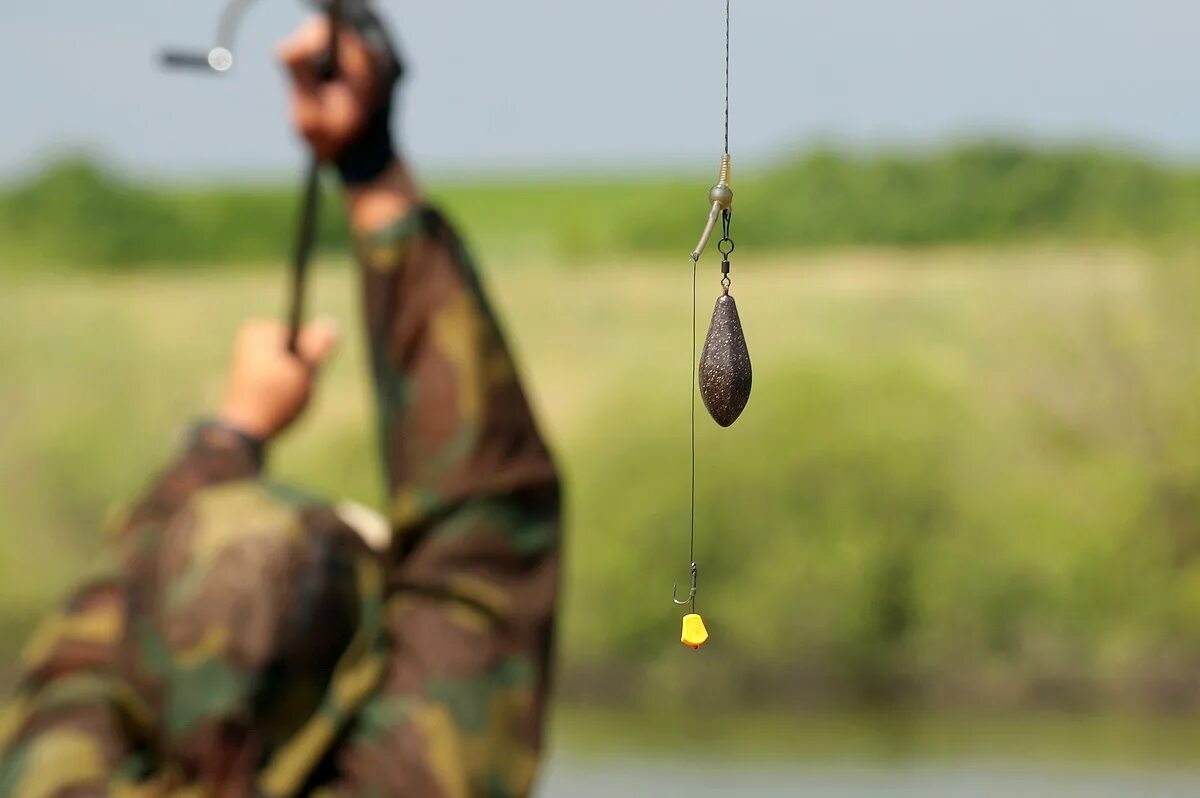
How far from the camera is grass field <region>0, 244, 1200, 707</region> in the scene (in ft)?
45.4

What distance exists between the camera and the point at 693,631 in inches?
103

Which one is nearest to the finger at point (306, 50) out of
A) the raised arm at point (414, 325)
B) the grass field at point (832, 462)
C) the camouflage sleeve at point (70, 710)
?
the raised arm at point (414, 325)

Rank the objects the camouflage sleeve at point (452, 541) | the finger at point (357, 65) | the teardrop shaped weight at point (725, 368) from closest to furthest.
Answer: the teardrop shaped weight at point (725, 368), the camouflage sleeve at point (452, 541), the finger at point (357, 65)

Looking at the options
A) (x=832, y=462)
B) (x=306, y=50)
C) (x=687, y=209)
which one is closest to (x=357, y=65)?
(x=306, y=50)

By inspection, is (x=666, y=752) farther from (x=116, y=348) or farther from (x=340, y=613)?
(x=340, y=613)

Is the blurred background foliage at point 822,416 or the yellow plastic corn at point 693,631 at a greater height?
the yellow plastic corn at point 693,631

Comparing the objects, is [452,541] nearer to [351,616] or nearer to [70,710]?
[351,616]

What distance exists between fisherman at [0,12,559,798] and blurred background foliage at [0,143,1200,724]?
8489 mm

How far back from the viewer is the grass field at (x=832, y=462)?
45.4 ft

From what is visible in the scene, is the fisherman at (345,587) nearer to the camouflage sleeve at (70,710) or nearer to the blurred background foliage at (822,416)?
the camouflage sleeve at (70,710)

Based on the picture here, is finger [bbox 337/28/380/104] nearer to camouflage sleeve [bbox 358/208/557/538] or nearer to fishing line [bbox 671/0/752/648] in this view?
camouflage sleeve [bbox 358/208/557/538]

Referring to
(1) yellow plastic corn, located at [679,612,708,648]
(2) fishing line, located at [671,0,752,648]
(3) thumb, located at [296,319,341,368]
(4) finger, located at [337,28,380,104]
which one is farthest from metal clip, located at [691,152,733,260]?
(3) thumb, located at [296,319,341,368]

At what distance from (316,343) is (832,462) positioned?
8820 mm

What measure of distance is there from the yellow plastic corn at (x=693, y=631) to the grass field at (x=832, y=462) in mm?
10806
